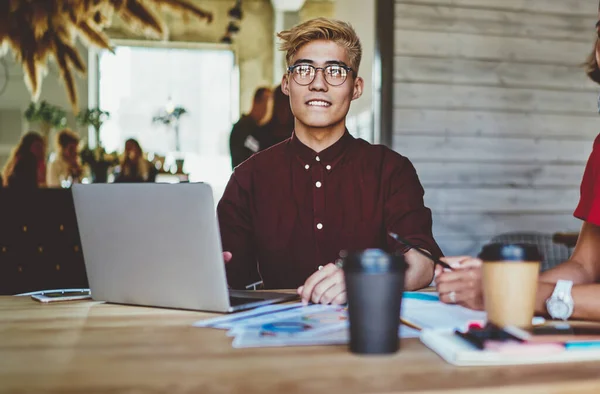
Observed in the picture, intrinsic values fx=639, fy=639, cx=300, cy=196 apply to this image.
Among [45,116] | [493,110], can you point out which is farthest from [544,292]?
[45,116]

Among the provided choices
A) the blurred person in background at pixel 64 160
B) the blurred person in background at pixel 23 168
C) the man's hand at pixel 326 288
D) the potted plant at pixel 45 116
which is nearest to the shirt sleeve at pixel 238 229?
the man's hand at pixel 326 288

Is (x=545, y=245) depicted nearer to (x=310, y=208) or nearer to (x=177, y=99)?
(x=310, y=208)

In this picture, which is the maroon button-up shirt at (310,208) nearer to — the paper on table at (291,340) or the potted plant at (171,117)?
the paper on table at (291,340)

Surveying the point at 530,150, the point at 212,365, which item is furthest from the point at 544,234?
the point at 212,365

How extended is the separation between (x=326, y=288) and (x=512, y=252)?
386mm

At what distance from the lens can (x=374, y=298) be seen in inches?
30.4

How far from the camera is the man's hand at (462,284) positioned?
1.10m

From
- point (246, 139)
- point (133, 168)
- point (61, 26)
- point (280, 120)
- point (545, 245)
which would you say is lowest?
point (545, 245)

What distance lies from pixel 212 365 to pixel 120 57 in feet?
28.8

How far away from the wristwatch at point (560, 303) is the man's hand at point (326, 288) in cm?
A: 35

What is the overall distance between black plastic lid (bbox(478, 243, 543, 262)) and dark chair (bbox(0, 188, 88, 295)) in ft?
4.55

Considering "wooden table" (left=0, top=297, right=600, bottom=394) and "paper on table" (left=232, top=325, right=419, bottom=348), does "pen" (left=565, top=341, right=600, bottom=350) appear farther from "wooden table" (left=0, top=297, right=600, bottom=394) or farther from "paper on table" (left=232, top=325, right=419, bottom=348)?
"paper on table" (left=232, top=325, right=419, bottom=348)

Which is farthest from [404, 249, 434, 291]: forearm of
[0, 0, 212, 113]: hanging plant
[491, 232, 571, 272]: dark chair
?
[0, 0, 212, 113]: hanging plant

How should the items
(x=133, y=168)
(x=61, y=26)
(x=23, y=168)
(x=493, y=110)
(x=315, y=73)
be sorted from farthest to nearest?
(x=133, y=168)
(x=23, y=168)
(x=493, y=110)
(x=61, y=26)
(x=315, y=73)
